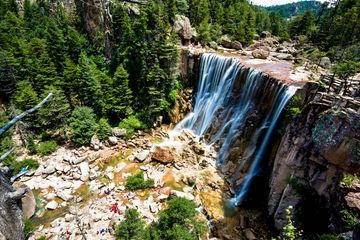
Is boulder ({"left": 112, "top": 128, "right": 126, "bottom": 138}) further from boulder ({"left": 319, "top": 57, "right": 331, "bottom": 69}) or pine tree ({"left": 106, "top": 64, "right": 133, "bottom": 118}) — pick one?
boulder ({"left": 319, "top": 57, "right": 331, "bottom": 69})

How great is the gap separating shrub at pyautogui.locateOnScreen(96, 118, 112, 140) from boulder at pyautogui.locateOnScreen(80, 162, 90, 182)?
4.13m

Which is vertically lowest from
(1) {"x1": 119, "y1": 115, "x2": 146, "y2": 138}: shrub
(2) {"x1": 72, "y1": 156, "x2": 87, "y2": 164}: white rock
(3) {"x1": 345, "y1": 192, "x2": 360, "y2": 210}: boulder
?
(2) {"x1": 72, "y1": 156, "x2": 87, "y2": 164}: white rock

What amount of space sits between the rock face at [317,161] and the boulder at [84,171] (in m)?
17.7

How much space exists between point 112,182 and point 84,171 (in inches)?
140

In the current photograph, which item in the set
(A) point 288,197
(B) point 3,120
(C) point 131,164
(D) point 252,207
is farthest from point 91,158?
(A) point 288,197

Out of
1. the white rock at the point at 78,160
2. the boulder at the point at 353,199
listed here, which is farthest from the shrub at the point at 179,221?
the white rock at the point at 78,160

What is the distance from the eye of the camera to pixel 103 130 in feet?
92.8

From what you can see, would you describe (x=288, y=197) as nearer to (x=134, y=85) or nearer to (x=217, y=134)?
(x=217, y=134)

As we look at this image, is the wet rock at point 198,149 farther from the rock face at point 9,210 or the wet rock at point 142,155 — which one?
the rock face at point 9,210

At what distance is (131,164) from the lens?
25500 mm

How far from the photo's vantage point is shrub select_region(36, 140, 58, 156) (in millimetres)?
26641

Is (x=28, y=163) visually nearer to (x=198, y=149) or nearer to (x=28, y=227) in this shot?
(x=28, y=227)

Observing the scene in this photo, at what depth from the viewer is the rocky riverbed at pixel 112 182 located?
1931 cm

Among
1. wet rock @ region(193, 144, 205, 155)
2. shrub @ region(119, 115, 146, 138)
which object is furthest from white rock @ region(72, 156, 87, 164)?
wet rock @ region(193, 144, 205, 155)
